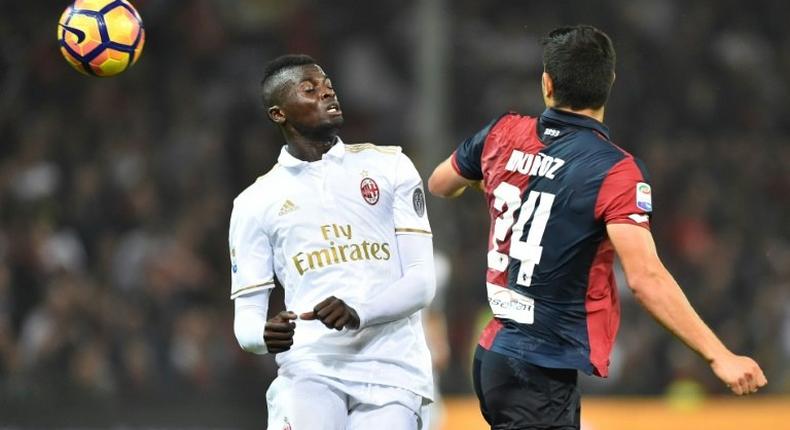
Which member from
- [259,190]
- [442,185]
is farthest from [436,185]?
[259,190]

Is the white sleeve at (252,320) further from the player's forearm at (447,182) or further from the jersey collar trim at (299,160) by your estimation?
the player's forearm at (447,182)

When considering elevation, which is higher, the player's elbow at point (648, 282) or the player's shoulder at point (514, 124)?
the player's shoulder at point (514, 124)

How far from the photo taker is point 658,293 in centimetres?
412

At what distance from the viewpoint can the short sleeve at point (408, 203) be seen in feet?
15.5

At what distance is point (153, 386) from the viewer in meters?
10.1

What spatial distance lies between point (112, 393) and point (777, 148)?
228 inches

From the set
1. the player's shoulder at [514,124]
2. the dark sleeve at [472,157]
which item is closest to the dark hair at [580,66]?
the player's shoulder at [514,124]

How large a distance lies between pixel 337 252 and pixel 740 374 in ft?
4.62

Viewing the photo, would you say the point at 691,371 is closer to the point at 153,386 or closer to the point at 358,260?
the point at 153,386

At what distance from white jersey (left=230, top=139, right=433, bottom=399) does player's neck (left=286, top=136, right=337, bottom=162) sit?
3 cm

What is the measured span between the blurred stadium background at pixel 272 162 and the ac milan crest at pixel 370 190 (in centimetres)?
416

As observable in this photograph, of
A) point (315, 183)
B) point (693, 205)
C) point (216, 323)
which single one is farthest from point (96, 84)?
point (315, 183)

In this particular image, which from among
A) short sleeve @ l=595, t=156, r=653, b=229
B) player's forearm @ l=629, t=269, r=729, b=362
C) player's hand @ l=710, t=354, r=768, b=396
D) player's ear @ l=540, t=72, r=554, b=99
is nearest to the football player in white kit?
player's ear @ l=540, t=72, r=554, b=99

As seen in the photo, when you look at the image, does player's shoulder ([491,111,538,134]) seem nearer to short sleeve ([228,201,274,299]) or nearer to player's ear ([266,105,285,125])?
player's ear ([266,105,285,125])
